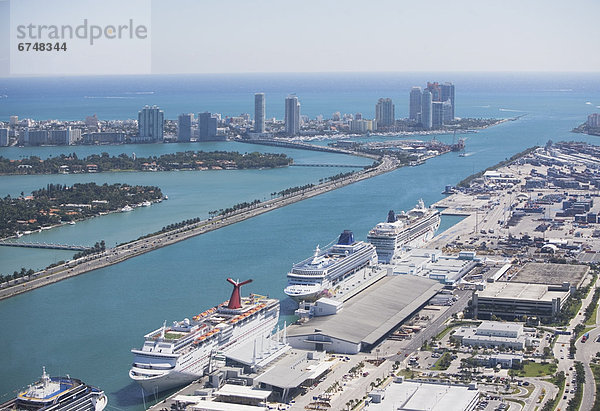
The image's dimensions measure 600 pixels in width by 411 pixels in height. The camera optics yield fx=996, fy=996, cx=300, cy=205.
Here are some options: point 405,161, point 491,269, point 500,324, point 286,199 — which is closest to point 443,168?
point 405,161

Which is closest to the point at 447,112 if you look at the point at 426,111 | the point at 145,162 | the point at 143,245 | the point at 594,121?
the point at 426,111

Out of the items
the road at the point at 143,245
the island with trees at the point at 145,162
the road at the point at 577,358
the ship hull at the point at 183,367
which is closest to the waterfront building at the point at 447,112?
the island with trees at the point at 145,162

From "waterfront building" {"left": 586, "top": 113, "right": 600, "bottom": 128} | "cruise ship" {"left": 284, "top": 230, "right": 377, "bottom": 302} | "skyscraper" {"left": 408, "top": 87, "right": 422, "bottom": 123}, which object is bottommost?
"cruise ship" {"left": 284, "top": 230, "right": 377, "bottom": 302}

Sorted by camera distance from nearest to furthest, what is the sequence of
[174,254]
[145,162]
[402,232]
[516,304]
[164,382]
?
[164,382] < [516,304] < [402,232] < [174,254] < [145,162]

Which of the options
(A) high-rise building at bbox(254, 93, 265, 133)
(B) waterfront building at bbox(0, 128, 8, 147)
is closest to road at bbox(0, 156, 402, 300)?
(B) waterfront building at bbox(0, 128, 8, 147)

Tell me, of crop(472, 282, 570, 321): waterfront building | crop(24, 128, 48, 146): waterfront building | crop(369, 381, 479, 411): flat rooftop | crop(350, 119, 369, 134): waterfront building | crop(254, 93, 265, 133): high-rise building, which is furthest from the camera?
crop(350, 119, 369, 134): waterfront building

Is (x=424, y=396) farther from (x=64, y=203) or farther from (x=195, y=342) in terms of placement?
(x=64, y=203)

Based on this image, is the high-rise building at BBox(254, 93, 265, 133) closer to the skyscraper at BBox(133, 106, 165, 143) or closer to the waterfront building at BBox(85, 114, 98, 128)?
the skyscraper at BBox(133, 106, 165, 143)
